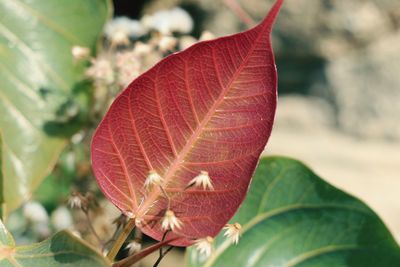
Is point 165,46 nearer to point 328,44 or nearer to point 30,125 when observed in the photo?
point 30,125

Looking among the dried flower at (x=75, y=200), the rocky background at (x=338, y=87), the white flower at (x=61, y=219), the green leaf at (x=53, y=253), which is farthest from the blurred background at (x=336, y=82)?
the green leaf at (x=53, y=253)

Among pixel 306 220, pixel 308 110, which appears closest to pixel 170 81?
pixel 306 220

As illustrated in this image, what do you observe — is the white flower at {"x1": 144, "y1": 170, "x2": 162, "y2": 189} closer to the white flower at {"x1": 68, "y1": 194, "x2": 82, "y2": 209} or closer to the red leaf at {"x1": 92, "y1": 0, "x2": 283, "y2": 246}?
the red leaf at {"x1": 92, "y1": 0, "x2": 283, "y2": 246}

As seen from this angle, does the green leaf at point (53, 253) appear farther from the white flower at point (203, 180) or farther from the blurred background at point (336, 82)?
the blurred background at point (336, 82)

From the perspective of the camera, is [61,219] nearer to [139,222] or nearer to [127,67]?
[127,67]

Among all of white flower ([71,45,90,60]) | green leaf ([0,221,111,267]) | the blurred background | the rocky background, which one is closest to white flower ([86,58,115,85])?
white flower ([71,45,90,60])

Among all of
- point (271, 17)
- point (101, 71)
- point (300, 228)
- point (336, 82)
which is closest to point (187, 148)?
point (271, 17)
